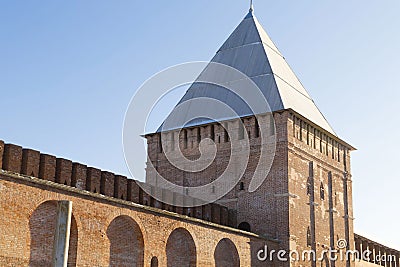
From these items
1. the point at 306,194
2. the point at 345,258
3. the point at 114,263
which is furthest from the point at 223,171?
the point at 114,263

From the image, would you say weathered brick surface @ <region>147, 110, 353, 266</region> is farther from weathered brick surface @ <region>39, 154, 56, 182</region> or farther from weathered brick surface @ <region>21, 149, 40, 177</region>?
weathered brick surface @ <region>21, 149, 40, 177</region>

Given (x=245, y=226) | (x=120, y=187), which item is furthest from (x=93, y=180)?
(x=245, y=226)

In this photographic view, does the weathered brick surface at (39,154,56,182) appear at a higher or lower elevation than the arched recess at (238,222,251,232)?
higher

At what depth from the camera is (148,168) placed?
818 inches

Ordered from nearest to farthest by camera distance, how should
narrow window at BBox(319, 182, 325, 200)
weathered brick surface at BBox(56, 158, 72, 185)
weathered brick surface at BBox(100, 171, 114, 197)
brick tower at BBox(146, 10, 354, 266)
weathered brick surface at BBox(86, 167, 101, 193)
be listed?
weathered brick surface at BBox(56, 158, 72, 185) < weathered brick surface at BBox(86, 167, 101, 193) < weathered brick surface at BBox(100, 171, 114, 197) < brick tower at BBox(146, 10, 354, 266) < narrow window at BBox(319, 182, 325, 200)

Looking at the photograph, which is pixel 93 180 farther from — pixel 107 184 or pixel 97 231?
pixel 97 231

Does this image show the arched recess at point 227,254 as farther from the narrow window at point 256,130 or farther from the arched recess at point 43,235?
the arched recess at point 43,235

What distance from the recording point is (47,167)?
12.8m

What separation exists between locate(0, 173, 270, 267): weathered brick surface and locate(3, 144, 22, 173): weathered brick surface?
3.64ft

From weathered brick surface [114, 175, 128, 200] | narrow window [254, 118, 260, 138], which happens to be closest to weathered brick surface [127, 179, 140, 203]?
weathered brick surface [114, 175, 128, 200]

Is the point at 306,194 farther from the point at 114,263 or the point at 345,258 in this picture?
the point at 114,263

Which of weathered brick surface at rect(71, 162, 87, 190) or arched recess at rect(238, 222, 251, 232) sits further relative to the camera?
arched recess at rect(238, 222, 251, 232)

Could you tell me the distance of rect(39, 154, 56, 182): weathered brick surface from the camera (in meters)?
12.6

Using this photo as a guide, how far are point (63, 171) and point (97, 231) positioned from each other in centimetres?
174
